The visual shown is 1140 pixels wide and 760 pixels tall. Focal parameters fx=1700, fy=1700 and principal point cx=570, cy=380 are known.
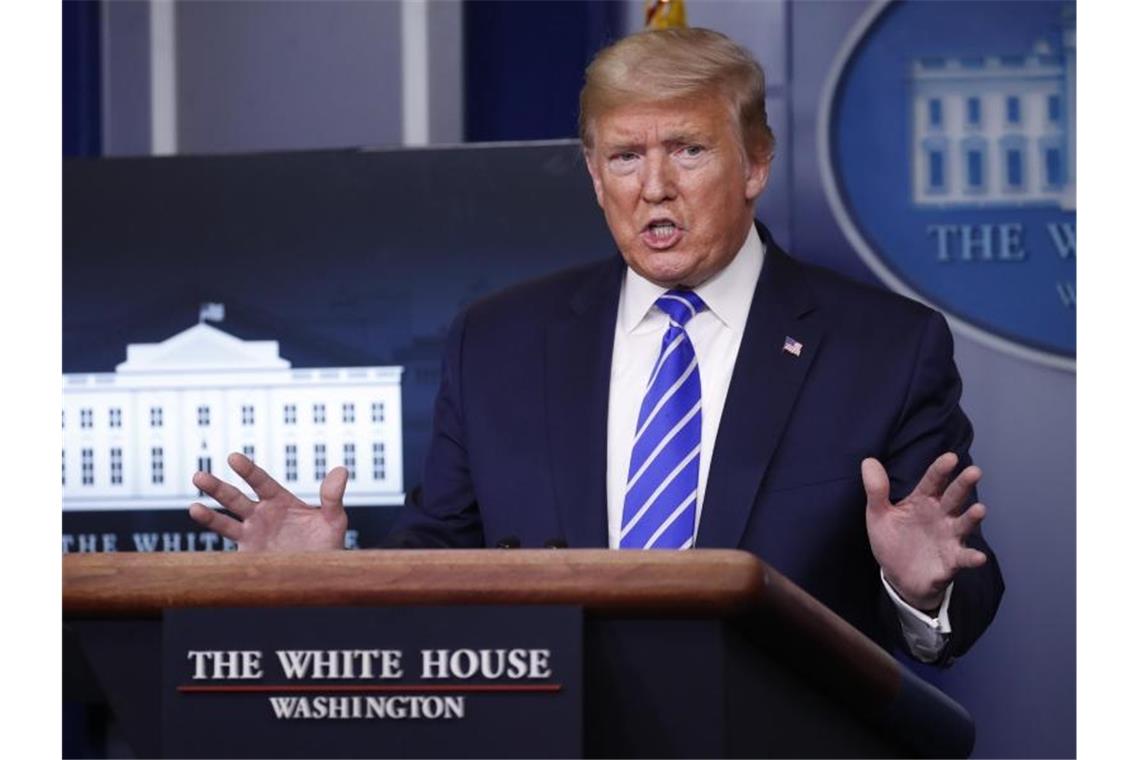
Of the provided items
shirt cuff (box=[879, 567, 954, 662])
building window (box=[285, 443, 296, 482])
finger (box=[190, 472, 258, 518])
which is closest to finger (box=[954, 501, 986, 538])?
shirt cuff (box=[879, 567, 954, 662])

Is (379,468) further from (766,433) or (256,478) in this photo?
(256,478)

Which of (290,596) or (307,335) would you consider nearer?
(290,596)

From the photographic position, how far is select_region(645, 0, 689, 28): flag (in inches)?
130

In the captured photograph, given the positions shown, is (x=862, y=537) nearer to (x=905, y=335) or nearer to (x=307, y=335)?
(x=905, y=335)

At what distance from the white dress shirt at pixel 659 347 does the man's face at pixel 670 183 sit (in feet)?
0.15

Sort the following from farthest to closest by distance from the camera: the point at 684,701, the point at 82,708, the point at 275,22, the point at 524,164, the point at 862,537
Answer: the point at 275,22 < the point at 82,708 < the point at 524,164 < the point at 862,537 < the point at 684,701

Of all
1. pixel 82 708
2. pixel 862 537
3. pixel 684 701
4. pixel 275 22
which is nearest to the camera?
pixel 684 701

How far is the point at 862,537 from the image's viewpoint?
7.23 ft

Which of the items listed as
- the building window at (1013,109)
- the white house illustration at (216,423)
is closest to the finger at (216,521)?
the white house illustration at (216,423)

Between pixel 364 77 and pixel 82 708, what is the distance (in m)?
1.53

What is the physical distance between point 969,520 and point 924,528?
8 centimetres

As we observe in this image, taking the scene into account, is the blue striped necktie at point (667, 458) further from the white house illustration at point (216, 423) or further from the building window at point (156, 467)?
the building window at point (156, 467)

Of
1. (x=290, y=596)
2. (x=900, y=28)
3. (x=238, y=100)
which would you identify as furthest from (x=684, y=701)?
(x=238, y=100)

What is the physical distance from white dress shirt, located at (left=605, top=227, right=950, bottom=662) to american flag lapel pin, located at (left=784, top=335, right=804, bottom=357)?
0.07 metres
